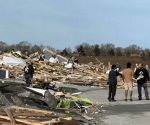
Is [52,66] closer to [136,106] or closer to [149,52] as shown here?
[136,106]

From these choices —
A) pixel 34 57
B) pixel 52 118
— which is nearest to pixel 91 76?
pixel 34 57

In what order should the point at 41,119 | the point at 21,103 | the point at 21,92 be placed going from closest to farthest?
1. the point at 41,119
2. the point at 21,103
3. the point at 21,92

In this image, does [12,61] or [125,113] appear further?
[12,61]

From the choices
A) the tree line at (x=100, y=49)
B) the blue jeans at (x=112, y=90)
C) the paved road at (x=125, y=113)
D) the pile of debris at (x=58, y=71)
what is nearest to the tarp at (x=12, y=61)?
the pile of debris at (x=58, y=71)

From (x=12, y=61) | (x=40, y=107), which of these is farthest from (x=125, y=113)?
(x=12, y=61)

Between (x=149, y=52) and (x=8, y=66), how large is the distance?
190 feet

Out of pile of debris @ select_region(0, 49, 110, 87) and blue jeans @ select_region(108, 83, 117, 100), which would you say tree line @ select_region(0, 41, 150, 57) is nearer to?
pile of debris @ select_region(0, 49, 110, 87)

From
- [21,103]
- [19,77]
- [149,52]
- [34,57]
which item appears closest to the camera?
[21,103]

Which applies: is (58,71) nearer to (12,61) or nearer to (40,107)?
(12,61)

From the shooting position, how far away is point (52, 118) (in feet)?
43.9

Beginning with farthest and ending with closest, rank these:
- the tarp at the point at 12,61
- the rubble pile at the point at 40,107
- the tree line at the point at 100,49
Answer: the tree line at the point at 100,49
the tarp at the point at 12,61
the rubble pile at the point at 40,107

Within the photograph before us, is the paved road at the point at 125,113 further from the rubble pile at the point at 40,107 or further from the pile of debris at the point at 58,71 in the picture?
the pile of debris at the point at 58,71

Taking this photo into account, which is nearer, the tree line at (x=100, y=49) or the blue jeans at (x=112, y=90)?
the blue jeans at (x=112, y=90)

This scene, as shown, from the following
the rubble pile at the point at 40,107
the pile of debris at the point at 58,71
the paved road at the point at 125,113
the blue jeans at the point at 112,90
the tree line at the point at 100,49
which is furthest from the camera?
the tree line at the point at 100,49
